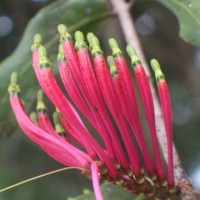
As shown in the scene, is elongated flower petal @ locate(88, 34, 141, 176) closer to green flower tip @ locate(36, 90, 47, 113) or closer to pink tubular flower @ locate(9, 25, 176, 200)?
pink tubular flower @ locate(9, 25, 176, 200)

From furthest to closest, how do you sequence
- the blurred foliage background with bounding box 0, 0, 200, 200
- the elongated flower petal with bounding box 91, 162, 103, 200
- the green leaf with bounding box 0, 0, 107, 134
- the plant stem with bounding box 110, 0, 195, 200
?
the blurred foliage background with bounding box 0, 0, 200, 200 < the green leaf with bounding box 0, 0, 107, 134 < the plant stem with bounding box 110, 0, 195, 200 < the elongated flower petal with bounding box 91, 162, 103, 200

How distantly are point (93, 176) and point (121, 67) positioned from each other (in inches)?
6.4

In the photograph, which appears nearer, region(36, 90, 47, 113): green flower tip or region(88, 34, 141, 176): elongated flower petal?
region(88, 34, 141, 176): elongated flower petal

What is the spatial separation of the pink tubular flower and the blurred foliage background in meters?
1.47

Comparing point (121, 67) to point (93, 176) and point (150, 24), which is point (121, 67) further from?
point (150, 24)

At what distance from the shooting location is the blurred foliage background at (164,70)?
2480 mm

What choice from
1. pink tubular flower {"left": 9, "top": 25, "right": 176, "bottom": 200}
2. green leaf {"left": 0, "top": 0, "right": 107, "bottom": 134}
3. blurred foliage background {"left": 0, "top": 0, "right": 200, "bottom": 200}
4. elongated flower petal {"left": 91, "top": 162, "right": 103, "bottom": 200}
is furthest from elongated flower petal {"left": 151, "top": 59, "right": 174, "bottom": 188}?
blurred foliage background {"left": 0, "top": 0, "right": 200, "bottom": 200}

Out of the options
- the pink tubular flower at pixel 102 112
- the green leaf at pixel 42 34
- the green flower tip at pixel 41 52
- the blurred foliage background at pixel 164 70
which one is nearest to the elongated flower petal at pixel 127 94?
the pink tubular flower at pixel 102 112

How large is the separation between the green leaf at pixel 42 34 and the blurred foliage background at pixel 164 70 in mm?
915

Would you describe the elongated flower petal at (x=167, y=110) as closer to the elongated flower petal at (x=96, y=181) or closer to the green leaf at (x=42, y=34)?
the elongated flower petal at (x=96, y=181)

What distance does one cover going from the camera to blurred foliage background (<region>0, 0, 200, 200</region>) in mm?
2480

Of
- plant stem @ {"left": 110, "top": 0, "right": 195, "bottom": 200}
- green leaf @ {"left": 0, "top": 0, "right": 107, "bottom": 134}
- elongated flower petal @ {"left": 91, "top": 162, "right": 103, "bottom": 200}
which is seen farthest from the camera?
green leaf @ {"left": 0, "top": 0, "right": 107, "bottom": 134}

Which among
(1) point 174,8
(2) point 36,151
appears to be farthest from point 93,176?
(2) point 36,151

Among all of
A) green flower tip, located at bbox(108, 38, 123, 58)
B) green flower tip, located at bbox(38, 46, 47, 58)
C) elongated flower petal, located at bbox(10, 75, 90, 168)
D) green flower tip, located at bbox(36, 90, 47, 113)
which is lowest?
elongated flower petal, located at bbox(10, 75, 90, 168)
